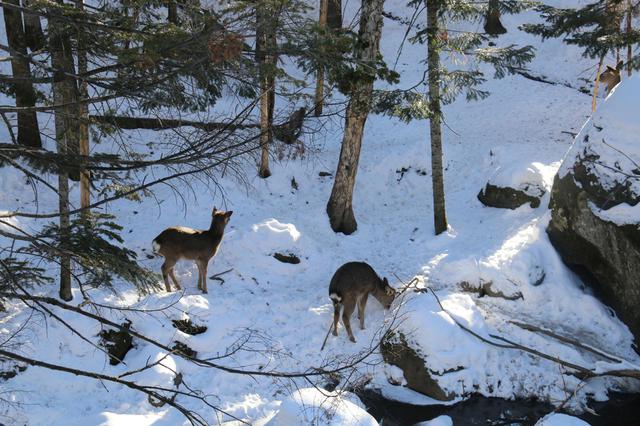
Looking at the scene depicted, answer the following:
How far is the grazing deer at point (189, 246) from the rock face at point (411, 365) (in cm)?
371

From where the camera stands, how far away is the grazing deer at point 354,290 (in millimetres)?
10734

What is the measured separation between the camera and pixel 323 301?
38.3 feet

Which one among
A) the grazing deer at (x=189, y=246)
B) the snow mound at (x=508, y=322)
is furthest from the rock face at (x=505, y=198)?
the grazing deer at (x=189, y=246)

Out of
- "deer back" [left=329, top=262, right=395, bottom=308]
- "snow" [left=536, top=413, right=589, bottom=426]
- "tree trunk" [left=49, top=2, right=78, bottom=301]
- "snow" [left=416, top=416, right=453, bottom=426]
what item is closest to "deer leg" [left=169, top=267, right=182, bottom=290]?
"tree trunk" [left=49, top=2, right=78, bottom=301]

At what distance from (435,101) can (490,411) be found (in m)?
6.59

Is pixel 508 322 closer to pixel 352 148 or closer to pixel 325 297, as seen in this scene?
pixel 325 297

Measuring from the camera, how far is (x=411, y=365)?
10227 millimetres

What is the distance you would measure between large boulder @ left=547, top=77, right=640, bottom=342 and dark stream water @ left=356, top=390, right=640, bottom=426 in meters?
1.93

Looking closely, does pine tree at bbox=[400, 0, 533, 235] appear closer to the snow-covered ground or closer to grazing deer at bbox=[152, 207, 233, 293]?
the snow-covered ground

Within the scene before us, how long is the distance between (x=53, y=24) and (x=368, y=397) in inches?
287

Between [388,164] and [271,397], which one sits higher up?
[388,164]

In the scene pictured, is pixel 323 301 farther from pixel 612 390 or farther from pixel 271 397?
pixel 612 390

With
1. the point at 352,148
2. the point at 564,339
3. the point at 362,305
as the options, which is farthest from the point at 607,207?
the point at 352,148

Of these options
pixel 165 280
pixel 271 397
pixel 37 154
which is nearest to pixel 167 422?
pixel 271 397
